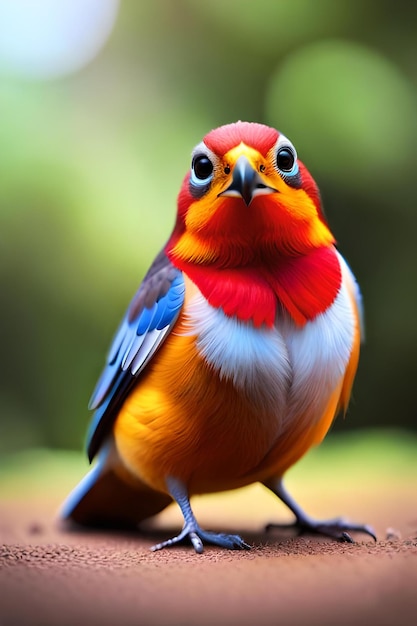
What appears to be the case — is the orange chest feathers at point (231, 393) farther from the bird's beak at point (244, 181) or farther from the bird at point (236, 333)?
the bird's beak at point (244, 181)

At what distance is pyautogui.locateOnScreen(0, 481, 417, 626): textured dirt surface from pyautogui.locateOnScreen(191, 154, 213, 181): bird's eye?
0.63 metres

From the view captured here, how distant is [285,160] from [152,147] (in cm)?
79

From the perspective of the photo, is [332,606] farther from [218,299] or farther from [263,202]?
[263,202]

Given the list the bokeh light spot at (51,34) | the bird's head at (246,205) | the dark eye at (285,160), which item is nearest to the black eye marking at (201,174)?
the bird's head at (246,205)

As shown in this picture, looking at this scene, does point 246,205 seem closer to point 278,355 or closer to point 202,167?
point 202,167

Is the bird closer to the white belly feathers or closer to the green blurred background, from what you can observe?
the white belly feathers

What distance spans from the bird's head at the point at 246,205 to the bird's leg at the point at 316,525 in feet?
1.64

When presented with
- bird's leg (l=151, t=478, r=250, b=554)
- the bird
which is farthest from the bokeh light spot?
bird's leg (l=151, t=478, r=250, b=554)

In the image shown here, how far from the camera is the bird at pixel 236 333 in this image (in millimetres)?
1259

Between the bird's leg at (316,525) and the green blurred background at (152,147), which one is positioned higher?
the green blurred background at (152,147)

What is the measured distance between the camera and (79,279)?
2.17m

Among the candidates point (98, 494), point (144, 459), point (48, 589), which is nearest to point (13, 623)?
point (48, 589)

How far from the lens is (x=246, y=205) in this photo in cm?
123

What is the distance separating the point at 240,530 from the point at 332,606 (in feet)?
1.92
